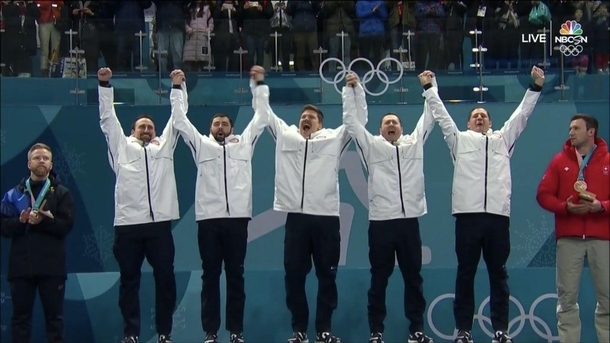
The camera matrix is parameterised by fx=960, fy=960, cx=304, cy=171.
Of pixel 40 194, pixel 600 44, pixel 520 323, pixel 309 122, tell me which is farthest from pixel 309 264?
pixel 600 44

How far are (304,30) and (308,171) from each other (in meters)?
4.01

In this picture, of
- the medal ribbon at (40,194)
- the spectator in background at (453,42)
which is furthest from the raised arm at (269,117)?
the spectator in background at (453,42)

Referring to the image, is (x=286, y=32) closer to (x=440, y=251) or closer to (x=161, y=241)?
(x=440, y=251)

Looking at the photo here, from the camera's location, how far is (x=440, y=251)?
11977mm

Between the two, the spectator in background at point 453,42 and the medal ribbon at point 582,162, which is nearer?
the medal ribbon at point 582,162

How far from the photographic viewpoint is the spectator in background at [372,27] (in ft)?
39.4

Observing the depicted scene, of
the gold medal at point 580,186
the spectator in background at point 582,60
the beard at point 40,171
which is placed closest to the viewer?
the gold medal at point 580,186

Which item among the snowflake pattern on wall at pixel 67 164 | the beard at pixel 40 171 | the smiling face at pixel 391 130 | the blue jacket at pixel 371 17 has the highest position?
the blue jacket at pixel 371 17

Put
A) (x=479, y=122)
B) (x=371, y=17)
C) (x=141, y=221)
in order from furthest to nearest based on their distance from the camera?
(x=371, y=17) < (x=479, y=122) < (x=141, y=221)

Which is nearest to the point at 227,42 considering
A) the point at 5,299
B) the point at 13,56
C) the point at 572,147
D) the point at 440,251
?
the point at 13,56

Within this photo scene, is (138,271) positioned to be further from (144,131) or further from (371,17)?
(371,17)

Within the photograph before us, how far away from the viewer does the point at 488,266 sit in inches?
337

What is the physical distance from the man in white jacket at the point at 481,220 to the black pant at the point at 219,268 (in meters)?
1.93

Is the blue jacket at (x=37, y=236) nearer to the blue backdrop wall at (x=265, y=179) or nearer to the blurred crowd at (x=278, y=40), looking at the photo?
the blue backdrop wall at (x=265, y=179)
